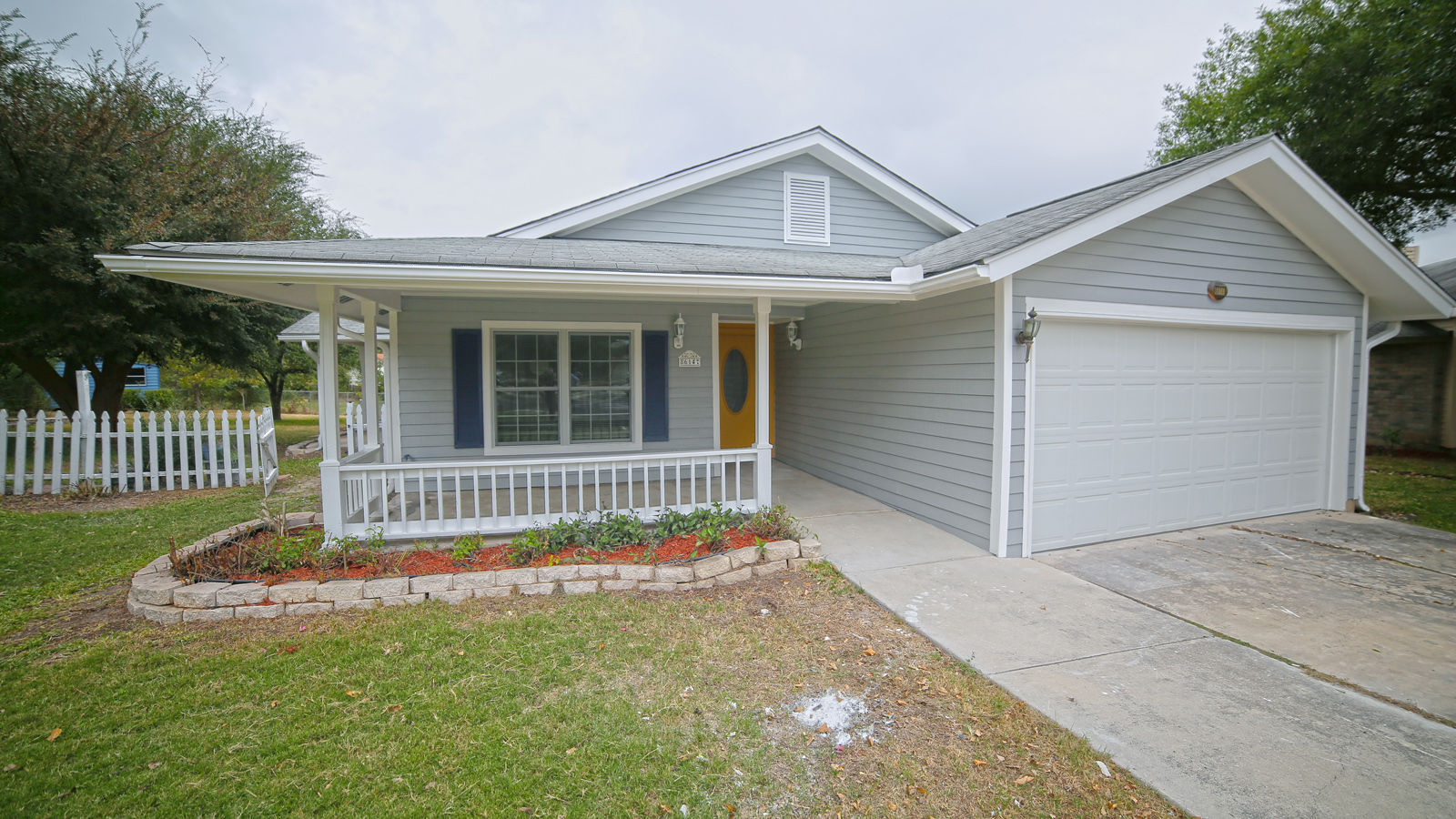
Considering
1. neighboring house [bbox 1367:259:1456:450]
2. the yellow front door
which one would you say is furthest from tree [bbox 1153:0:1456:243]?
the yellow front door

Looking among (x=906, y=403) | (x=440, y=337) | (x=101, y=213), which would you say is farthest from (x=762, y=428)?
(x=101, y=213)

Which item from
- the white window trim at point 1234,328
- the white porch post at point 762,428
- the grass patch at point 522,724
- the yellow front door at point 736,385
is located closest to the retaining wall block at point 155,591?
the grass patch at point 522,724

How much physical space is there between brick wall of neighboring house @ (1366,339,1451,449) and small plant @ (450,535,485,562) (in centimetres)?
1610

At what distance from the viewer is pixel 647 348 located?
8.03 meters

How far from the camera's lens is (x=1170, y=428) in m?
6.15

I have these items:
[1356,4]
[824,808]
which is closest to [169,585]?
[824,808]

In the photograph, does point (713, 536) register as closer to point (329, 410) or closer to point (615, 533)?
point (615, 533)

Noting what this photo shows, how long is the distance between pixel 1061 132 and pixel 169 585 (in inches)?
709

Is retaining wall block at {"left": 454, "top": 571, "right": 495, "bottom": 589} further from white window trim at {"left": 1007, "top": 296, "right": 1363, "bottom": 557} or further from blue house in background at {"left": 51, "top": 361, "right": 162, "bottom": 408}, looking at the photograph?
blue house in background at {"left": 51, "top": 361, "right": 162, "bottom": 408}

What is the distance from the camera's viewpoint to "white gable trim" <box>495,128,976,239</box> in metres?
7.70

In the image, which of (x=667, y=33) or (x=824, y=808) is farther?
(x=667, y=33)

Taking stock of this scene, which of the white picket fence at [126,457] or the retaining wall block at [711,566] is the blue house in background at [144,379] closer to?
the white picket fence at [126,457]

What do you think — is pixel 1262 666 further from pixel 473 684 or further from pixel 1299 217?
pixel 1299 217

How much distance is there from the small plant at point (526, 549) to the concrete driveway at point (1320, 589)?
458 centimetres
